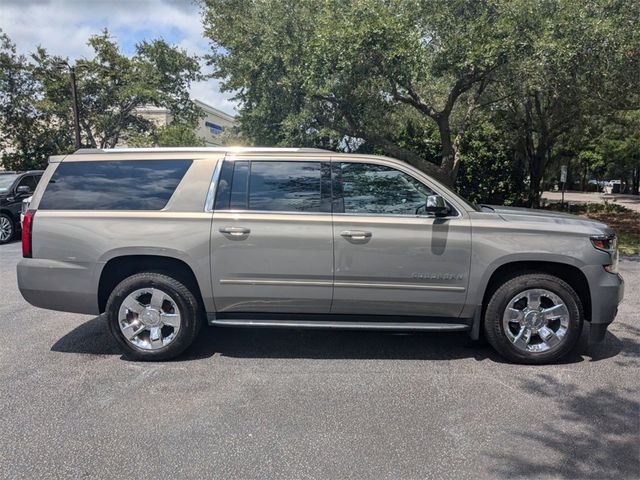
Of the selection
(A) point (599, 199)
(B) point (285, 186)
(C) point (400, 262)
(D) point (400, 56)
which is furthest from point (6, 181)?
(A) point (599, 199)

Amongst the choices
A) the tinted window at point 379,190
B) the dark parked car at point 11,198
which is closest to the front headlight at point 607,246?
the tinted window at point 379,190

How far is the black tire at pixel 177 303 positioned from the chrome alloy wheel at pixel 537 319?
2.75m

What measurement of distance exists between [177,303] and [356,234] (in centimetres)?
170

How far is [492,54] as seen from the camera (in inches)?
362

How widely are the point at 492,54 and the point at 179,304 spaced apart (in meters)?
7.64

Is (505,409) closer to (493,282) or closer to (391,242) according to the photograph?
(493,282)

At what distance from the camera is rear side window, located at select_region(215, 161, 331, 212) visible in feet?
14.6

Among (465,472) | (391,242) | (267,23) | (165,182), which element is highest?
(267,23)

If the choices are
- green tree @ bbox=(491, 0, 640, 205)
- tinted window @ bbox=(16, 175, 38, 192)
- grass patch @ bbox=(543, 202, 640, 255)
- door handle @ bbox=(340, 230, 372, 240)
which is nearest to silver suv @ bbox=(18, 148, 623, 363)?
door handle @ bbox=(340, 230, 372, 240)

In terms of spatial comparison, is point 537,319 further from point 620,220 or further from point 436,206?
point 620,220

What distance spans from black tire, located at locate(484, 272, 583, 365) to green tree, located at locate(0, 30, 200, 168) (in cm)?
2226

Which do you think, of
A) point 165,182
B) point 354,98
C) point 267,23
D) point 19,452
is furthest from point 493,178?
point 19,452

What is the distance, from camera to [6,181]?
12664 mm

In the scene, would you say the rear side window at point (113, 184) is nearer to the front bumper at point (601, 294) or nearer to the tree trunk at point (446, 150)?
the front bumper at point (601, 294)
